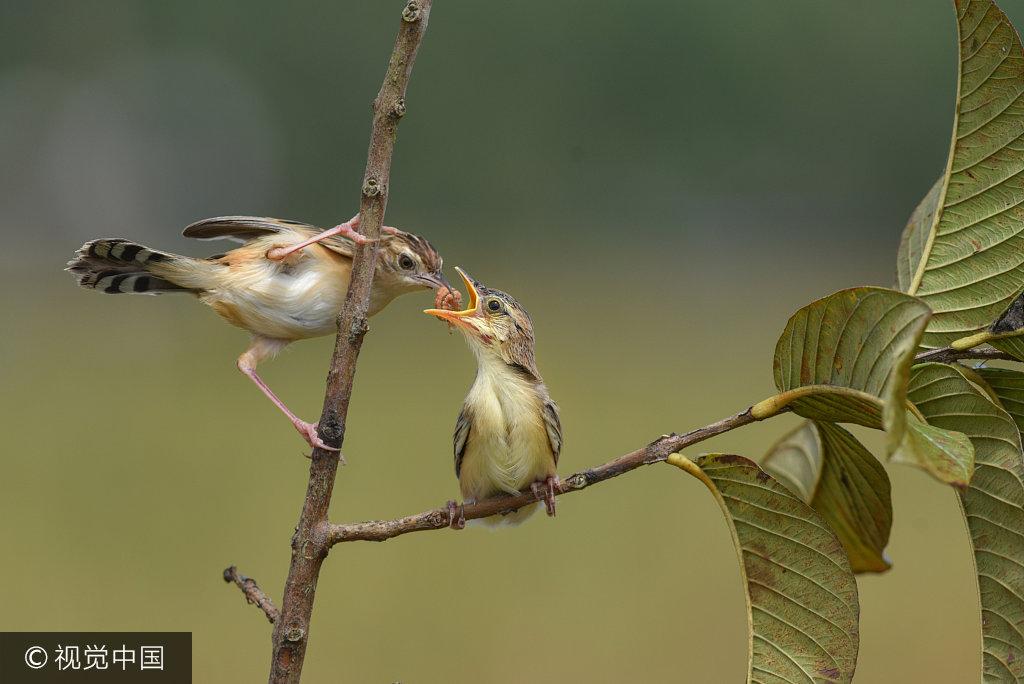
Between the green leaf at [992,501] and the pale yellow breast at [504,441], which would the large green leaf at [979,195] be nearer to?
the green leaf at [992,501]

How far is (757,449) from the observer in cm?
1389

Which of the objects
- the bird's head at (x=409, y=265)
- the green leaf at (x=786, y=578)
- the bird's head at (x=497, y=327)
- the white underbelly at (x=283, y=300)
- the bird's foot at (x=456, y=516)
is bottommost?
the green leaf at (x=786, y=578)

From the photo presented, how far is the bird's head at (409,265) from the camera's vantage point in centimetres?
408

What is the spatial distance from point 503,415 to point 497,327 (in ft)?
1.41

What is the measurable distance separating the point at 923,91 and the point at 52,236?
69.2 feet

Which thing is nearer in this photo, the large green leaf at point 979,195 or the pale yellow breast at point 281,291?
the large green leaf at point 979,195

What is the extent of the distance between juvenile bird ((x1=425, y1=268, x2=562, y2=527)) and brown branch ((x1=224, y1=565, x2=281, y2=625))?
28.7 inches

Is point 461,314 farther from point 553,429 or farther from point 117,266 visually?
point 117,266

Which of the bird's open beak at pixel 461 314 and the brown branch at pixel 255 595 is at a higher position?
A: the bird's open beak at pixel 461 314

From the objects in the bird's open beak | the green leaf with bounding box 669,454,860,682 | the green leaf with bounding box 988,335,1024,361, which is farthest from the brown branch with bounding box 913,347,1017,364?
the bird's open beak

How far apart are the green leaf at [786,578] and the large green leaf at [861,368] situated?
17 centimetres

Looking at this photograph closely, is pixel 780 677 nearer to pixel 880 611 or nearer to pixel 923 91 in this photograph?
pixel 880 611

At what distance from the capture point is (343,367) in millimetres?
2041

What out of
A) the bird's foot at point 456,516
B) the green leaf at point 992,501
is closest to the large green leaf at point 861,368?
the green leaf at point 992,501
